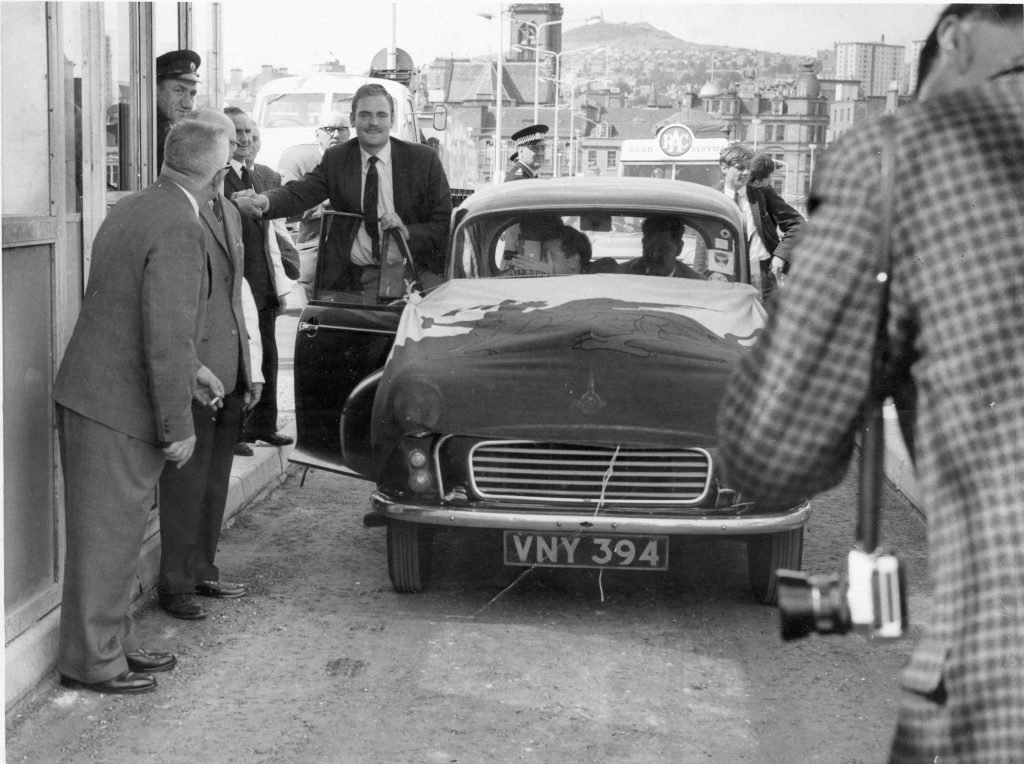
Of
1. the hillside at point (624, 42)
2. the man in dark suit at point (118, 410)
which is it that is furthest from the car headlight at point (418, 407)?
the hillside at point (624, 42)

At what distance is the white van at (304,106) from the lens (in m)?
23.1

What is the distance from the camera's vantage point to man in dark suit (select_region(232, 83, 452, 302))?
26.0 ft

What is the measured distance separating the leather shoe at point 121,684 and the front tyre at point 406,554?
1429 millimetres

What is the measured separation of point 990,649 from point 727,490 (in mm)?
3931

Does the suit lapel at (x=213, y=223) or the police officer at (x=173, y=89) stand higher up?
the police officer at (x=173, y=89)

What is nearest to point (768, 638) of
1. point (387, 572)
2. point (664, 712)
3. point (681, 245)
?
point (664, 712)

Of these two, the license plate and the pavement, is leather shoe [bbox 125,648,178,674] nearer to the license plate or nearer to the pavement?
the license plate

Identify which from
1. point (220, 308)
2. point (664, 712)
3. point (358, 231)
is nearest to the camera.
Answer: point (664, 712)

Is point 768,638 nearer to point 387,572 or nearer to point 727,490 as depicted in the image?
point 727,490

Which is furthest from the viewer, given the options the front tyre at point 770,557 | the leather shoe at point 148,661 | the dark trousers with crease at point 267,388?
the dark trousers with crease at point 267,388

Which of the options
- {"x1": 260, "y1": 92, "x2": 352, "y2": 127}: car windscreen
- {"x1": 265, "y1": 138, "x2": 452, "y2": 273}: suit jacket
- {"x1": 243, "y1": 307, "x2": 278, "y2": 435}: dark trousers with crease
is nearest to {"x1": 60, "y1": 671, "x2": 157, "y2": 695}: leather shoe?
{"x1": 265, "y1": 138, "x2": 452, "y2": 273}: suit jacket

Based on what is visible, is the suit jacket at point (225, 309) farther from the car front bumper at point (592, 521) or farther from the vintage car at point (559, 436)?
the car front bumper at point (592, 521)

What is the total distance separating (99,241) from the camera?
16.0ft

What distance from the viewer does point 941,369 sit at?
1811mm
